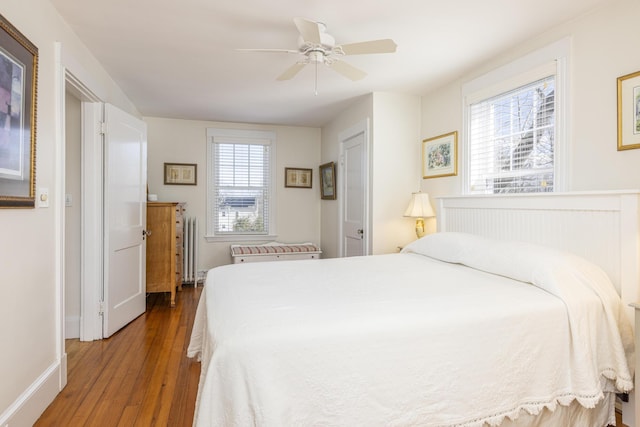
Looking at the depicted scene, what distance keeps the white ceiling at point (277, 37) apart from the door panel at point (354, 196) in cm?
70

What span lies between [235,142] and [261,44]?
109 inches

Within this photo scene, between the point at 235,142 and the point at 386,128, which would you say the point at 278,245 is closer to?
the point at 235,142

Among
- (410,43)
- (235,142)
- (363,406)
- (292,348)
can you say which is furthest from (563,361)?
(235,142)

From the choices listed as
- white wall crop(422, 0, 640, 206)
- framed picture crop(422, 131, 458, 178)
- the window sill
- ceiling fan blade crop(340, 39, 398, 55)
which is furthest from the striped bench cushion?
white wall crop(422, 0, 640, 206)

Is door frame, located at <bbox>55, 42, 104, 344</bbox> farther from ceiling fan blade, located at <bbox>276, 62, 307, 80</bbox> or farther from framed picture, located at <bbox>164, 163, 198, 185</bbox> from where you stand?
framed picture, located at <bbox>164, 163, 198, 185</bbox>

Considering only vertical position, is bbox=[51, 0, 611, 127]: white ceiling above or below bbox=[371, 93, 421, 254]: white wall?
above

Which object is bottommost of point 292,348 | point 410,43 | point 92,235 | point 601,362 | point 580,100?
point 601,362

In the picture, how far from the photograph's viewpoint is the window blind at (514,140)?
8.40 ft

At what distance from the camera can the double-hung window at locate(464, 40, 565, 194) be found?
2506 mm

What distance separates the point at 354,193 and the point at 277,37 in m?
2.21

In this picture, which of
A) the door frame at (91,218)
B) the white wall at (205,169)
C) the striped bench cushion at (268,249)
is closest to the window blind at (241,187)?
the white wall at (205,169)

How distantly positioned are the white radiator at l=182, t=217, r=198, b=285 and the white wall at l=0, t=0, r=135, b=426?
8.96 ft

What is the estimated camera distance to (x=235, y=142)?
5.32 metres

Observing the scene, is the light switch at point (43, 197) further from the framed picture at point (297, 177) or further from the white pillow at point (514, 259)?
the framed picture at point (297, 177)
